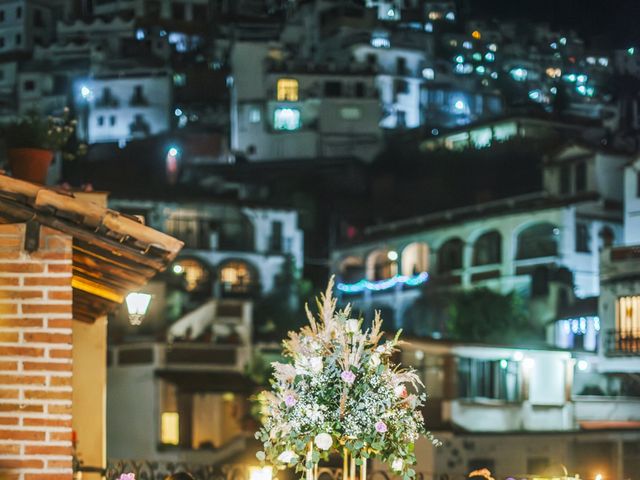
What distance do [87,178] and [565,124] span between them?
30.6 meters

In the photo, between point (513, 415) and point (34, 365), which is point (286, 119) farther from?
point (34, 365)

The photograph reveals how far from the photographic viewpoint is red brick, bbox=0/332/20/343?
920 centimetres

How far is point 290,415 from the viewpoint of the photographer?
987 cm

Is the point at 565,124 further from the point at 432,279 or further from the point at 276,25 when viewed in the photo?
the point at 276,25

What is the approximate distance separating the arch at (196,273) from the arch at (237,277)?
643 mm

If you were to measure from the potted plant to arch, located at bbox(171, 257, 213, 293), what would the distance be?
46.9m

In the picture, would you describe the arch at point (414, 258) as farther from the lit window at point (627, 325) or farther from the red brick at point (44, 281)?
the red brick at point (44, 281)

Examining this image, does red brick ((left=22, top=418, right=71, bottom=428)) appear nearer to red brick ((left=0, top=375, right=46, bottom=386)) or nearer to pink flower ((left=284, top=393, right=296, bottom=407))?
red brick ((left=0, top=375, right=46, bottom=386))

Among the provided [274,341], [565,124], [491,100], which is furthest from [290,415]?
[491,100]

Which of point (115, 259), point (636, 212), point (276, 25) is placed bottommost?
point (115, 259)

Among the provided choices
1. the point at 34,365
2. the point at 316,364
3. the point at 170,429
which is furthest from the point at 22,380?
the point at 170,429

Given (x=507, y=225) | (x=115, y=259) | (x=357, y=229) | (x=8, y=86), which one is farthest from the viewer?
(x=8, y=86)

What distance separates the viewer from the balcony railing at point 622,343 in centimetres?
4603

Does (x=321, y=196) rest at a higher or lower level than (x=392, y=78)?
lower
